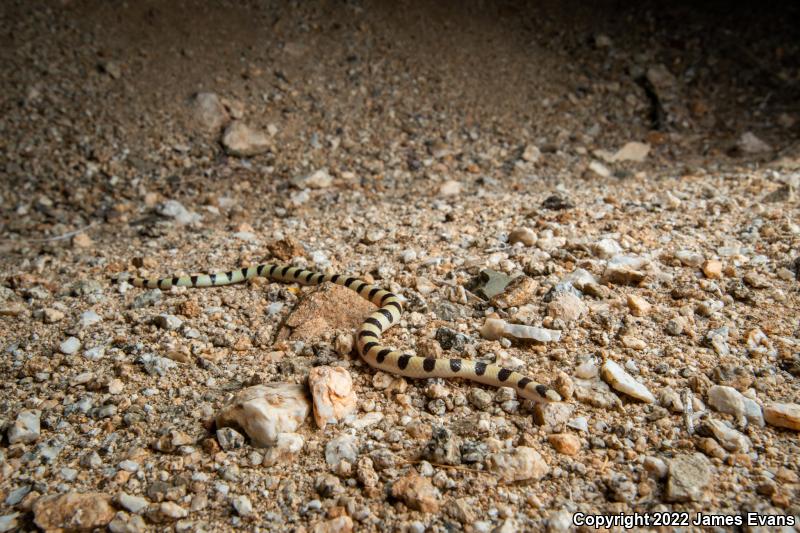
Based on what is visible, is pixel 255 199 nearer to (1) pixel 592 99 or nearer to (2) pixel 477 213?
(2) pixel 477 213

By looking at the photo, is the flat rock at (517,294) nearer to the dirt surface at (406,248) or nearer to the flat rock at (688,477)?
the dirt surface at (406,248)

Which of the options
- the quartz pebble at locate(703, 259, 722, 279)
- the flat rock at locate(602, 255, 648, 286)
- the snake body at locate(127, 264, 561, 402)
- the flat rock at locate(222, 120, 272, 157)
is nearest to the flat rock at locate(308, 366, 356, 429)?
the snake body at locate(127, 264, 561, 402)

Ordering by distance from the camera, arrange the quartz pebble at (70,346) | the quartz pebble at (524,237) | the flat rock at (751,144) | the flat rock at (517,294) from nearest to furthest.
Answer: the quartz pebble at (70,346) → the flat rock at (517,294) → the quartz pebble at (524,237) → the flat rock at (751,144)

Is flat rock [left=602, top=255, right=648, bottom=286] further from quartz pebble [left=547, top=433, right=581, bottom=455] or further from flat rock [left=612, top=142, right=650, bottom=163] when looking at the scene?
flat rock [left=612, top=142, right=650, bottom=163]

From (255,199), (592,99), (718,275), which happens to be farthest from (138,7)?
(718,275)

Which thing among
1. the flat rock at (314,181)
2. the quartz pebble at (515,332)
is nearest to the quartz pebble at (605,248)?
the quartz pebble at (515,332)

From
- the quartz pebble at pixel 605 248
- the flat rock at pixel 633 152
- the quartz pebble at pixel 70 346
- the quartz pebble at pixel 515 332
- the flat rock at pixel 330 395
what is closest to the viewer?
the flat rock at pixel 330 395
